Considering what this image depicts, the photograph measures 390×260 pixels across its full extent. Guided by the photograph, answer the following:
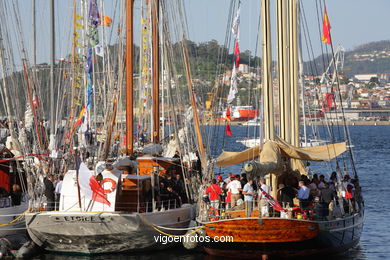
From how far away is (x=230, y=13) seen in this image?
4138cm

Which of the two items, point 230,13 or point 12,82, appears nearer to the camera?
point 12,82

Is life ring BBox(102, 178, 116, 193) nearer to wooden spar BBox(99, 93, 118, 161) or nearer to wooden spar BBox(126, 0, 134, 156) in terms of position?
wooden spar BBox(99, 93, 118, 161)

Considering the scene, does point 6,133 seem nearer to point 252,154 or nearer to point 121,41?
point 121,41

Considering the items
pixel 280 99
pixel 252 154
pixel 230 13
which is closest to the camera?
pixel 252 154

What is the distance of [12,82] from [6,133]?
3216mm

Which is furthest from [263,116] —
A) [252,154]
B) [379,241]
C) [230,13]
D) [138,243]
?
[230,13]

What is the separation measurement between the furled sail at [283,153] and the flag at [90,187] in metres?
4.45

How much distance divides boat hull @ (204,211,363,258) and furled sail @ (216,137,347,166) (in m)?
2.36

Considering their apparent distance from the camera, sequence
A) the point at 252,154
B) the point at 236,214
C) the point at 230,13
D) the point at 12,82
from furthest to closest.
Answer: the point at 230,13
the point at 12,82
the point at 252,154
the point at 236,214

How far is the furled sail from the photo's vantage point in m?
28.7

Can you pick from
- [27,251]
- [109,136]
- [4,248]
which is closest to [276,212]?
[109,136]

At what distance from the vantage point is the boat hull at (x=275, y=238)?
1065 inches

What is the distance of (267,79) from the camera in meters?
29.2

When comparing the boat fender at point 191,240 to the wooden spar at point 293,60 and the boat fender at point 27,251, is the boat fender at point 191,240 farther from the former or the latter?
the wooden spar at point 293,60
